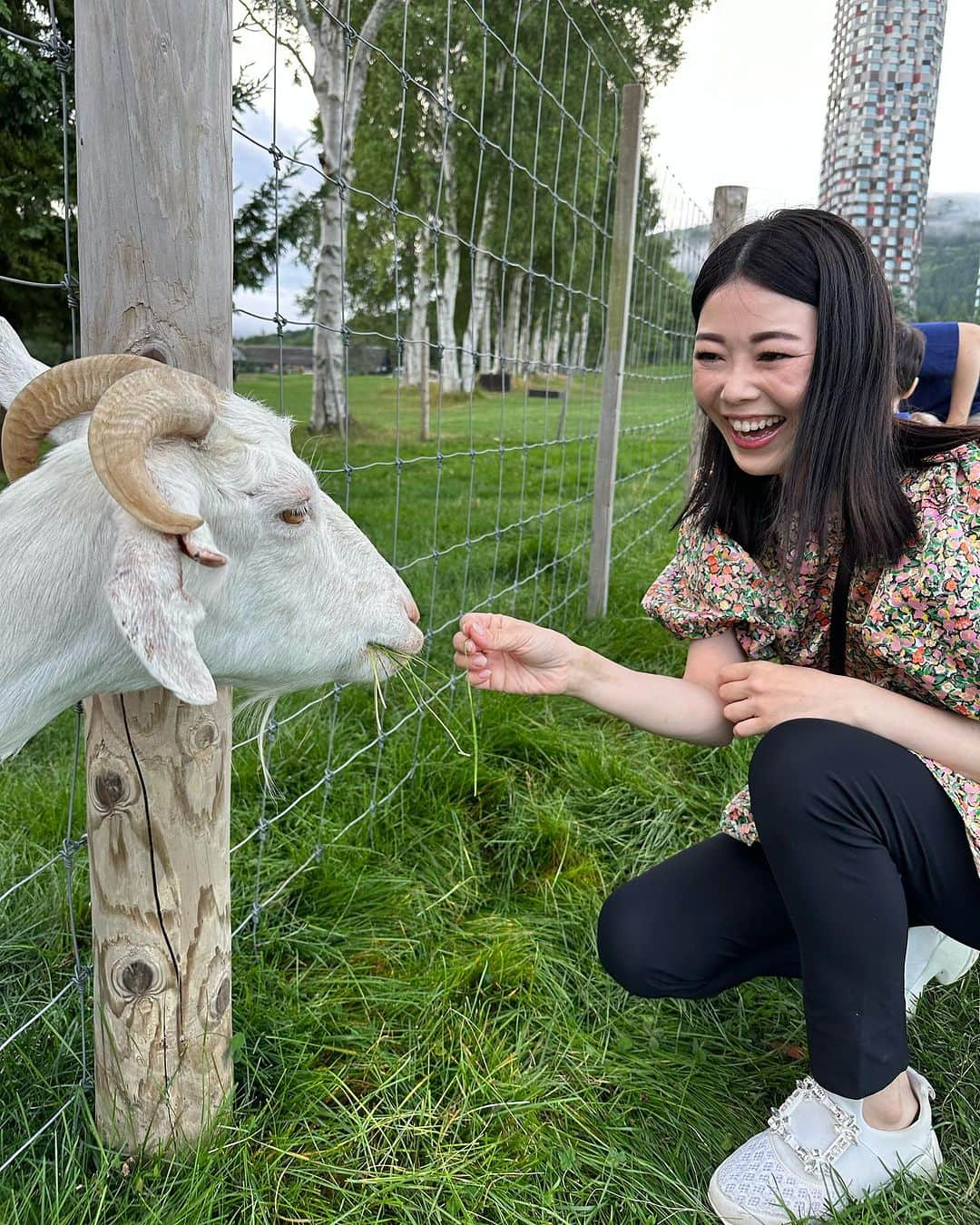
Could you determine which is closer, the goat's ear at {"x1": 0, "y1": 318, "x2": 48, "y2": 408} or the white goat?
the white goat

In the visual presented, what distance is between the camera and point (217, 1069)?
1.58 meters

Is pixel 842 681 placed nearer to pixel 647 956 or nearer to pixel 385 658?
pixel 647 956

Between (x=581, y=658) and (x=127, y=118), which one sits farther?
(x=581, y=658)

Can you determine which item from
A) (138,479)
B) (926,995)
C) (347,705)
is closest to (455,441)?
(347,705)

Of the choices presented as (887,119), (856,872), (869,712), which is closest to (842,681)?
(869,712)

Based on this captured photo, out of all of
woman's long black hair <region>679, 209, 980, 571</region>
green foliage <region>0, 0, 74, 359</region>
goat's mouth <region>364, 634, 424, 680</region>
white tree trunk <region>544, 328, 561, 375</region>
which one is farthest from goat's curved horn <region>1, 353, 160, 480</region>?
white tree trunk <region>544, 328, 561, 375</region>

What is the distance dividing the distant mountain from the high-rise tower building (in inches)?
8.1

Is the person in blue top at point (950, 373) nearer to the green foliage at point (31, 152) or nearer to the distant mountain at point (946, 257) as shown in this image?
the green foliage at point (31, 152)

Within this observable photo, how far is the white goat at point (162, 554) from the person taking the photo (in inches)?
39.5

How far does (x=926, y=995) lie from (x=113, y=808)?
1.78m

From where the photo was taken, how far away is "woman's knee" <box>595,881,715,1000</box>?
1.84 meters

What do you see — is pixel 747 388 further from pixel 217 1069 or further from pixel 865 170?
pixel 865 170

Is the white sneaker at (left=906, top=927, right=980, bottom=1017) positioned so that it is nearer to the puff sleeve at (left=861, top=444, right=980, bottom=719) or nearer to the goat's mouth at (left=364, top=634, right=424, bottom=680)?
the puff sleeve at (left=861, top=444, right=980, bottom=719)

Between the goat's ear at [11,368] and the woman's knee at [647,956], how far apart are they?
4.66ft
